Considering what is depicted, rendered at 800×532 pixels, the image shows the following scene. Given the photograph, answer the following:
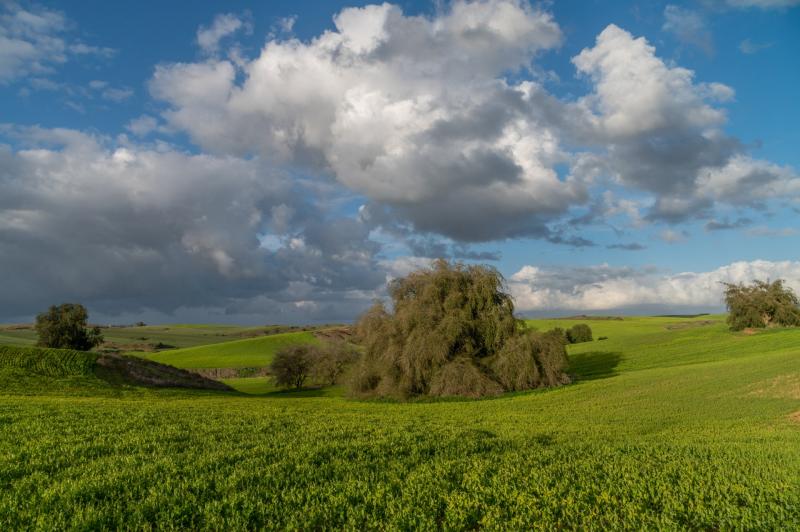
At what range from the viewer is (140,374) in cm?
4797

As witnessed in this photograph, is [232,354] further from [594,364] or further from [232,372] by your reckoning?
[594,364]

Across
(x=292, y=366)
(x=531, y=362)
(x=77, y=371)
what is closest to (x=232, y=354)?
(x=292, y=366)

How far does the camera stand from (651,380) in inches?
1558

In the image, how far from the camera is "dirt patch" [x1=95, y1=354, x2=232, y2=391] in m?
45.5

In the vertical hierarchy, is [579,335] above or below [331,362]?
below

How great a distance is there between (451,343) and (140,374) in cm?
3200

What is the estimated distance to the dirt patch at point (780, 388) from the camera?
89.1 ft

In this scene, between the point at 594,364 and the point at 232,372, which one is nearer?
the point at 594,364

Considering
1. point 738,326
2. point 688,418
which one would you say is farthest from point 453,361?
point 738,326

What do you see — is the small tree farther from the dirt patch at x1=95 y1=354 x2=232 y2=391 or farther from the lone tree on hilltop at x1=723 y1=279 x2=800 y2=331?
the lone tree on hilltop at x1=723 y1=279 x2=800 y2=331

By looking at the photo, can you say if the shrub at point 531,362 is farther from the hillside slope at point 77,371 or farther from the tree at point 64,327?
the tree at point 64,327

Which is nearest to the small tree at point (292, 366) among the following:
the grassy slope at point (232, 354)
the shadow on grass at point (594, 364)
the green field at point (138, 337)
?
the grassy slope at point (232, 354)

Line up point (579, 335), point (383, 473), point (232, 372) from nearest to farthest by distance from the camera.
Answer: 1. point (383, 473)
2. point (232, 372)
3. point (579, 335)

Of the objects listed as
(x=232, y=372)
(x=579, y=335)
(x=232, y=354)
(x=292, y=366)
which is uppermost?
(x=579, y=335)
